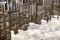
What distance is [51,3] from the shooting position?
5.66 m

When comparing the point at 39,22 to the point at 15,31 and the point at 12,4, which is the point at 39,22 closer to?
the point at 15,31

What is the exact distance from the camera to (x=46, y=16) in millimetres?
5012

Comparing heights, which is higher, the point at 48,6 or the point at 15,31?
the point at 48,6

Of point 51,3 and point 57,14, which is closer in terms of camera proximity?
point 51,3

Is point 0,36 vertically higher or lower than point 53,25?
higher

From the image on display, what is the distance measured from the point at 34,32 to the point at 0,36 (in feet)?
5.40

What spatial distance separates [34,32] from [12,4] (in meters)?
2.81

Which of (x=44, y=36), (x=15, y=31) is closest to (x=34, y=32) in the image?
(x=44, y=36)

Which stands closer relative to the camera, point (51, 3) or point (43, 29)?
point (43, 29)

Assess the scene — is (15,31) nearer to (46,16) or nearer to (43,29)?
(43,29)

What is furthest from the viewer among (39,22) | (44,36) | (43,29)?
(39,22)

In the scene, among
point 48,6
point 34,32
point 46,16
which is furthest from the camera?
point 48,6

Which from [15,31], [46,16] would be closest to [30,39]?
[15,31]

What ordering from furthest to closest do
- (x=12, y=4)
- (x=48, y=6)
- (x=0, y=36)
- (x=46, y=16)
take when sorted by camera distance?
1. (x=12, y=4)
2. (x=48, y=6)
3. (x=46, y=16)
4. (x=0, y=36)
